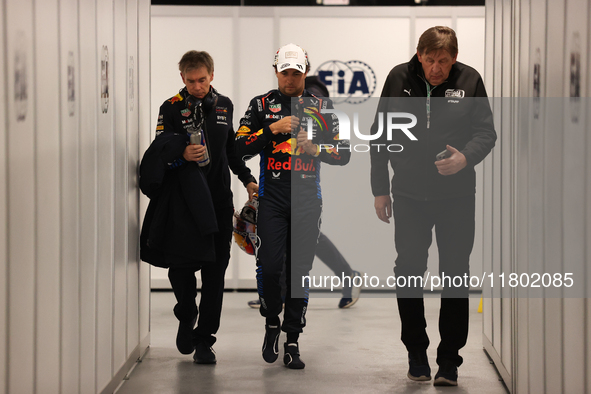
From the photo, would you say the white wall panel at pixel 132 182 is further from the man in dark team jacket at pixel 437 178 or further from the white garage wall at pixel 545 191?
the white garage wall at pixel 545 191

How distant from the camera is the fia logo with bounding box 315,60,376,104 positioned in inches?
227

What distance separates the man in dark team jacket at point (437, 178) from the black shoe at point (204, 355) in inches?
39.2

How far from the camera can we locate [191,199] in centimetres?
313

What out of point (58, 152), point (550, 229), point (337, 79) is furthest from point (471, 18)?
point (58, 152)

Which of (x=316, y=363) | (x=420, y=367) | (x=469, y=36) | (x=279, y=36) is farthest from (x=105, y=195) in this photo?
(x=469, y=36)

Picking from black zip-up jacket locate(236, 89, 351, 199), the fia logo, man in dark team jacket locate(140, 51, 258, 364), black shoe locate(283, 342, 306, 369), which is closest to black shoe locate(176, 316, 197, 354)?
man in dark team jacket locate(140, 51, 258, 364)

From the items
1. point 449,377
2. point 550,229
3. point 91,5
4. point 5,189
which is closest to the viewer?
point 5,189

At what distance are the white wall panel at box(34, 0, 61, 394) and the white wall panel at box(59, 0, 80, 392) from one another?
0.16 ft

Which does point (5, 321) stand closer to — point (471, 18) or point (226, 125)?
point (226, 125)

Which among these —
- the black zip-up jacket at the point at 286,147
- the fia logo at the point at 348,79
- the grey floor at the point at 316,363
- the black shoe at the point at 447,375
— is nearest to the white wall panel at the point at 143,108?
the grey floor at the point at 316,363

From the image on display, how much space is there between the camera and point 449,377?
2.96 metres

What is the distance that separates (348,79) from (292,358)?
3.14 m

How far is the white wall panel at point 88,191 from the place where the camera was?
2373 millimetres

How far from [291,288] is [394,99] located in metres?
1.04
